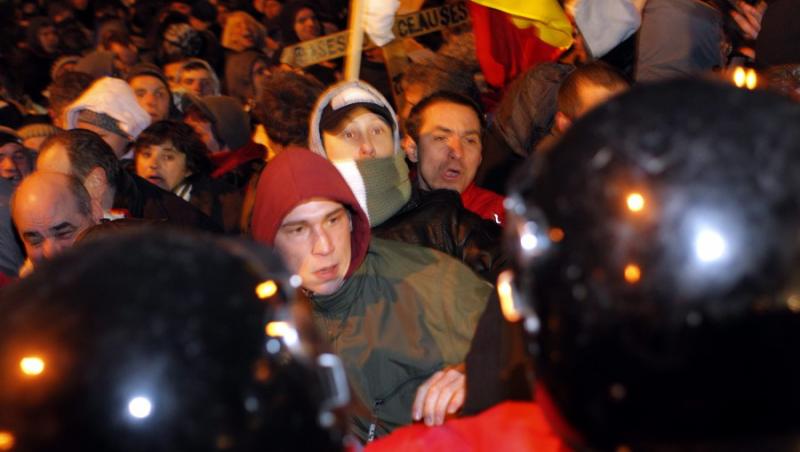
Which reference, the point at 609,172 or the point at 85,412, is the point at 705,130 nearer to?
the point at 609,172

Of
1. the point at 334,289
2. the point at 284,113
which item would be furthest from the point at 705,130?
the point at 284,113

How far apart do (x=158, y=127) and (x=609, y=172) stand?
17.3 feet

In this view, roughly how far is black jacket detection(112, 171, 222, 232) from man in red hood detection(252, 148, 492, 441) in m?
1.89

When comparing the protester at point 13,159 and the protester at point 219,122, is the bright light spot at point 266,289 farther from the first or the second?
the protester at point 219,122

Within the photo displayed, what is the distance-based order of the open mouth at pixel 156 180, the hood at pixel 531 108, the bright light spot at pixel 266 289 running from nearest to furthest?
1. the bright light spot at pixel 266 289
2. the hood at pixel 531 108
3. the open mouth at pixel 156 180

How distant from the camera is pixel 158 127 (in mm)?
6289

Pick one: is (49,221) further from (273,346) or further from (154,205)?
(273,346)

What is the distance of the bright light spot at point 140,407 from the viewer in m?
1.31

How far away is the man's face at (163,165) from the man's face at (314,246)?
2.88 meters

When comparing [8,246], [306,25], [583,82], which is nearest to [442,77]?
[583,82]

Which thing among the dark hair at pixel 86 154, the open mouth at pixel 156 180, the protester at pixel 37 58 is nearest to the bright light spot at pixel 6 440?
the dark hair at pixel 86 154

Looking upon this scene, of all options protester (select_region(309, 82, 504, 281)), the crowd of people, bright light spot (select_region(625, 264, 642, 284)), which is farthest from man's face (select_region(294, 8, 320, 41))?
bright light spot (select_region(625, 264, 642, 284))

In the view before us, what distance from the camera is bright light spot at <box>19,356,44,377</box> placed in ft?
4.34

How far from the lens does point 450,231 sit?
13.9 feet
